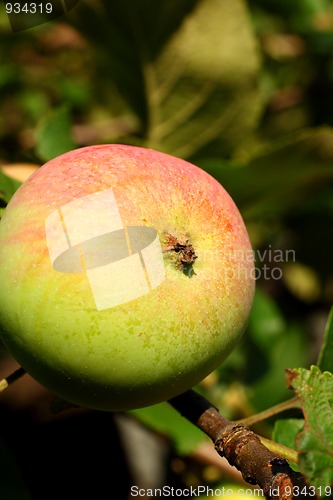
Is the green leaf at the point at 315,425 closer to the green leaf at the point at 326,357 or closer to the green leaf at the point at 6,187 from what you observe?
the green leaf at the point at 326,357

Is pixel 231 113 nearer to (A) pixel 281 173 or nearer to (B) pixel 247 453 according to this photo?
(A) pixel 281 173

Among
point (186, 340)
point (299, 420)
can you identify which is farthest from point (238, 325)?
point (299, 420)

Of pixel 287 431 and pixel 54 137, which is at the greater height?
pixel 54 137

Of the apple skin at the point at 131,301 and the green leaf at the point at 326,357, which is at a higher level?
the apple skin at the point at 131,301

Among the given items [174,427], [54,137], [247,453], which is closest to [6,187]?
[54,137]

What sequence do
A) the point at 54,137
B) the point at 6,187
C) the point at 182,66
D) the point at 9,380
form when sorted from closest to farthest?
the point at 9,380 → the point at 6,187 → the point at 54,137 → the point at 182,66

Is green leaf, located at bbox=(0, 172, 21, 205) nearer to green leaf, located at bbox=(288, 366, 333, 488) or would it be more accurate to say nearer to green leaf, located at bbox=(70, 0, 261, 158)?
green leaf, located at bbox=(288, 366, 333, 488)
